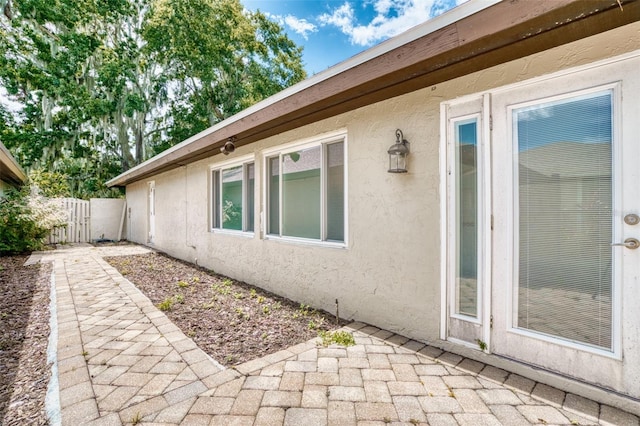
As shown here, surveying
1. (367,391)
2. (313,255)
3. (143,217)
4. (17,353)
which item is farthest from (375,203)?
(143,217)

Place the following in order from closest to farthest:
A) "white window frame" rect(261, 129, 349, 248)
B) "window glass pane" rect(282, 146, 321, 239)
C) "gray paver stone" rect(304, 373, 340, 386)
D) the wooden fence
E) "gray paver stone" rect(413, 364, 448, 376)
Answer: "gray paver stone" rect(304, 373, 340, 386) < "gray paver stone" rect(413, 364, 448, 376) < "white window frame" rect(261, 129, 349, 248) < "window glass pane" rect(282, 146, 321, 239) < the wooden fence

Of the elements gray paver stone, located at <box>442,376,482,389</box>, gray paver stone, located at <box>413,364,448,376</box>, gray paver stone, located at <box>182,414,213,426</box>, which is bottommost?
gray paver stone, located at <box>182,414,213,426</box>

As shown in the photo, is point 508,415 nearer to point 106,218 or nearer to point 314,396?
point 314,396

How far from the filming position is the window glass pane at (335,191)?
150 inches

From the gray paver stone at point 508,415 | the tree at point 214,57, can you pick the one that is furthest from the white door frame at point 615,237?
the tree at point 214,57

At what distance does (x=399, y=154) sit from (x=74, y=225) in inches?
528

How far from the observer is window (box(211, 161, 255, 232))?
5.50m

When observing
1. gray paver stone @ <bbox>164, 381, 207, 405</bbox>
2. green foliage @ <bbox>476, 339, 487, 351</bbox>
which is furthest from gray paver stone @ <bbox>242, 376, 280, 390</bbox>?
green foliage @ <bbox>476, 339, 487, 351</bbox>

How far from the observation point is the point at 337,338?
9.82 ft

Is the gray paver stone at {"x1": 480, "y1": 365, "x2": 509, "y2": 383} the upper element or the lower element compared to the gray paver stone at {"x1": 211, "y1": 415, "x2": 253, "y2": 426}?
upper

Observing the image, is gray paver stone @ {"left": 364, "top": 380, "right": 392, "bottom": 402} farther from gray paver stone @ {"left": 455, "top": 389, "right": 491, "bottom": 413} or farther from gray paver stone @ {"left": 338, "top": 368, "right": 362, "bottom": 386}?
gray paver stone @ {"left": 455, "top": 389, "right": 491, "bottom": 413}

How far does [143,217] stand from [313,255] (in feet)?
30.5

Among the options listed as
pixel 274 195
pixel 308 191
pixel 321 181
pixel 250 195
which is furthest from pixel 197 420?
pixel 250 195

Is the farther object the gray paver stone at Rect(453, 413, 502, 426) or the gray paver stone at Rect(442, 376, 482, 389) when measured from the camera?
the gray paver stone at Rect(442, 376, 482, 389)
